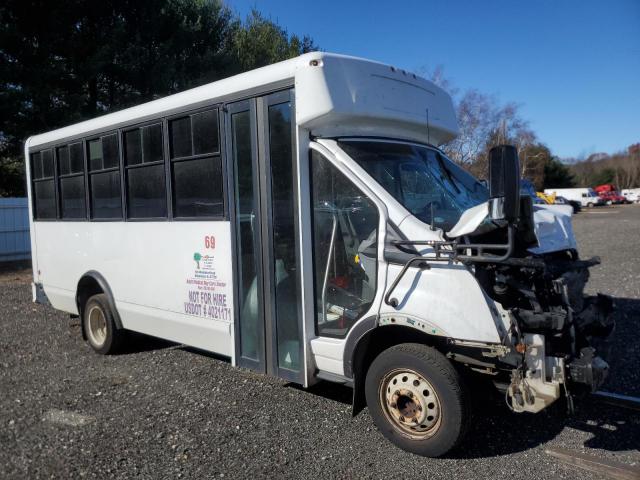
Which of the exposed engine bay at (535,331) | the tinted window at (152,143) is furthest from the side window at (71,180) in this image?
the exposed engine bay at (535,331)

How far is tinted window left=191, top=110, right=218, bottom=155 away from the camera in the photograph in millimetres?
5156

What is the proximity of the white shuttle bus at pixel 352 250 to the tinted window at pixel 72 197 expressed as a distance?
944 mm

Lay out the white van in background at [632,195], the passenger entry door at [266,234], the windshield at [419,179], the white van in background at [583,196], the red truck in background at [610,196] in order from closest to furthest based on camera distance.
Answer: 1. the windshield at [419,179]
2. the passenger entry door at [266,234]
3. the white van in background at [583,196]
4. the red truck in background at [610,196]
5. the white van in background at [632,195]

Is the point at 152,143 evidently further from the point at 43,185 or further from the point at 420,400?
the point at 420,400

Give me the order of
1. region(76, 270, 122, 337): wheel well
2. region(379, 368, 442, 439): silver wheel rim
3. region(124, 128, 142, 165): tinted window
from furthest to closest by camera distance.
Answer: region(76, 270, 122, 337): wheel well < region(124, 128, 142, 165): tinted window < region(379, 368, 442, 439): silver wheel rim

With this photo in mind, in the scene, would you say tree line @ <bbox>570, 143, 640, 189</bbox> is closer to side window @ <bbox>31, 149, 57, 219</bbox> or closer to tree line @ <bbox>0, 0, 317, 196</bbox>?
tree line @ <bbox>0, 0, 317, 196</bbox>

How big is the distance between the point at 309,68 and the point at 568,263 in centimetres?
252

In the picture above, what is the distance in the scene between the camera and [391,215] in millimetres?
4055

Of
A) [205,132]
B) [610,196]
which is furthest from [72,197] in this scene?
[610,196]

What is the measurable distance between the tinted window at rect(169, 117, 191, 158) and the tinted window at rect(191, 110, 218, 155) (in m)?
0.11

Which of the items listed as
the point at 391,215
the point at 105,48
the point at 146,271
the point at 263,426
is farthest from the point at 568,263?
the point at 105,48

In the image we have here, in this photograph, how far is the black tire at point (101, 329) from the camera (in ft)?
21.9

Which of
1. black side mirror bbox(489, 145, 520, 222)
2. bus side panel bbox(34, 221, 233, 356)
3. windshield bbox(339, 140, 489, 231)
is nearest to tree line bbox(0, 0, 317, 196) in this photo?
bus side panel bbox(34, 221, 233, 356)

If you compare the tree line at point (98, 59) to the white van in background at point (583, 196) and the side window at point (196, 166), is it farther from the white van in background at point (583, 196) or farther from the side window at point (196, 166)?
the white van in background at point (583, 196)
